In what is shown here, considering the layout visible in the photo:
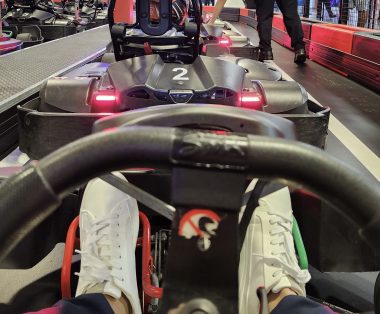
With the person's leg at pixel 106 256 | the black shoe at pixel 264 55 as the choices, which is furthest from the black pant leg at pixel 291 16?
the person's leg at pixel 106 256

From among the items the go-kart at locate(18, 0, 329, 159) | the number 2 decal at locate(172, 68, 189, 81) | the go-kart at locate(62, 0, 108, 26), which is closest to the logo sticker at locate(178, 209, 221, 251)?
the go-kart at locate(18, 0, 329, 159)

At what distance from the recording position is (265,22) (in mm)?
5188

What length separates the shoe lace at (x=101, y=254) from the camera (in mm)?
1014

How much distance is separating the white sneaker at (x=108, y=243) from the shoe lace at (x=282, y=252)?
30cm

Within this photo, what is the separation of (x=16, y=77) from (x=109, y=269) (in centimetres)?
231

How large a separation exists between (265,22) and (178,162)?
4968 millimetres

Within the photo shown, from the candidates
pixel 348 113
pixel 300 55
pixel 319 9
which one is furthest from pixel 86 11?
pixel 348 113

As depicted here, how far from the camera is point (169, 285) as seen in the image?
0.57 meters

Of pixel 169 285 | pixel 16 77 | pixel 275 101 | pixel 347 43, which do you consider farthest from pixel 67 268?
pixel 347 43

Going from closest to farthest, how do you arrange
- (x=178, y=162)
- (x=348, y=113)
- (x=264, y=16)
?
(x=178, y=162), (x=348, y=113), (x=264, y=16)

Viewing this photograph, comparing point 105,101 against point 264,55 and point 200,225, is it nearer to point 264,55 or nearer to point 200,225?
point 200,225

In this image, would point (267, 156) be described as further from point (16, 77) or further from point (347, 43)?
point (347, 43)

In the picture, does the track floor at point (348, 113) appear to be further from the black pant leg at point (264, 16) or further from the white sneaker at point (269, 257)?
the white sneaker at point (269, 257)

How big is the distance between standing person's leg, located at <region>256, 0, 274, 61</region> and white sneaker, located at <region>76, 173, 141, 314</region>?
434 centimetres
